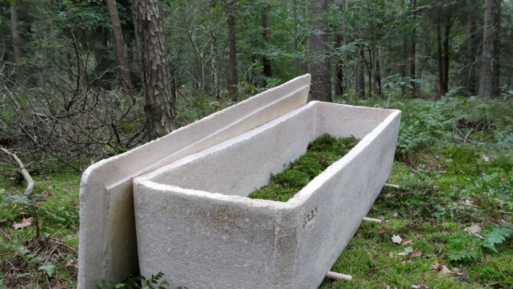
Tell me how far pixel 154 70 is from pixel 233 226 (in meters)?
2.75

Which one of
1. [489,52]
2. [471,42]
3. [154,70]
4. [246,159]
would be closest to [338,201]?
[246,159]

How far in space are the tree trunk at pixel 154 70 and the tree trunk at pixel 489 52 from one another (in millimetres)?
8451

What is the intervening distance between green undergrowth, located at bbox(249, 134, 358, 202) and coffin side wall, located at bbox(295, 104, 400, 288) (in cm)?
70

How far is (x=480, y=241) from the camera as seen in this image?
3.41 metres

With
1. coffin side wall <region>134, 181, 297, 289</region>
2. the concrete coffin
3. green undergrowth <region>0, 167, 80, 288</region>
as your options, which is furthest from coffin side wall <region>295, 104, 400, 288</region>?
green undergrowth <region>0, 167, 80, 288</region>

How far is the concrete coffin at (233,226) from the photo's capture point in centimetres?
211

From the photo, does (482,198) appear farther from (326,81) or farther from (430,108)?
(326,81)

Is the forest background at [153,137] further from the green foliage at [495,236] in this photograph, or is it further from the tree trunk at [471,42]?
the tree trunk at [471,42]

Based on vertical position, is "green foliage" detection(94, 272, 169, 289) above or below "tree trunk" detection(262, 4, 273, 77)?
below

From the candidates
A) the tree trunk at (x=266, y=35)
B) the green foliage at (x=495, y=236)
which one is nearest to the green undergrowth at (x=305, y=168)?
the green foliage at (x=495, y=236)

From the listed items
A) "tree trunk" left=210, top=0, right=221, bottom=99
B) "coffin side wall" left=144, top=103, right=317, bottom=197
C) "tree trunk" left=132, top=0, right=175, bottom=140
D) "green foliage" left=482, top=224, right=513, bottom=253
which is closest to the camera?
"coffin side wall" left=144, top=103, right=317, bottom=197

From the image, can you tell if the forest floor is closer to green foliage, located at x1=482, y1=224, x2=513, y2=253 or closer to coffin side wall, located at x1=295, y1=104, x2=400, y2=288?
green foliage, located at x1=482, y1=224, x2=513, y2=253

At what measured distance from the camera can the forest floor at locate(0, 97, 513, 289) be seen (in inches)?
116

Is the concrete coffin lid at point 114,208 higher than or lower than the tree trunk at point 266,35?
lower
